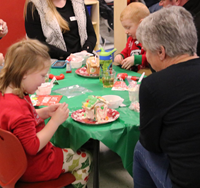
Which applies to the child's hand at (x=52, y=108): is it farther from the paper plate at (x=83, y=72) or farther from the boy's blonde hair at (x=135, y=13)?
the boy's blonde hair at (x=135, y=13)

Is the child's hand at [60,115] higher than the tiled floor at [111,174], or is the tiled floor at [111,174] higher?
the child's hand at [60,115]

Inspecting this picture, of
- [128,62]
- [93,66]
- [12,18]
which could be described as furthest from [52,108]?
[12,18]

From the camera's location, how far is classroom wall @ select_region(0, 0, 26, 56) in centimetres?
367

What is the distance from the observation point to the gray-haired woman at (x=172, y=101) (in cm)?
99

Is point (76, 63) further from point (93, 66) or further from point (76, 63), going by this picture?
point (93, 66)

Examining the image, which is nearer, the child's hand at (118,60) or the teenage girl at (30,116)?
the teenage girl at (30,116)

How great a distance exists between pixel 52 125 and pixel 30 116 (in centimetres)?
14

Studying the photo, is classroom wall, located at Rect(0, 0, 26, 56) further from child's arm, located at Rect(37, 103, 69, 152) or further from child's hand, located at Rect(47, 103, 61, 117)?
child's arm, located at Rect(37, 103, 69, 152)

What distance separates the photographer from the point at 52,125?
50.9 inches

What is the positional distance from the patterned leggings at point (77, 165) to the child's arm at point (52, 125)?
0.19 metres

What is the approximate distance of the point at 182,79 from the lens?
3.26ft

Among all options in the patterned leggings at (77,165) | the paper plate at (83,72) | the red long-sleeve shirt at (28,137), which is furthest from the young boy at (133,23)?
the red long-sleeve shirt at (28,137)

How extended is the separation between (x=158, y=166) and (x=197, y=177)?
8.3 inches

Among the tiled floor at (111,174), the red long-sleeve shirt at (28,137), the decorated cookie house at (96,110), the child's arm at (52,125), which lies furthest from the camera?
the tiled floor at (111,174)
